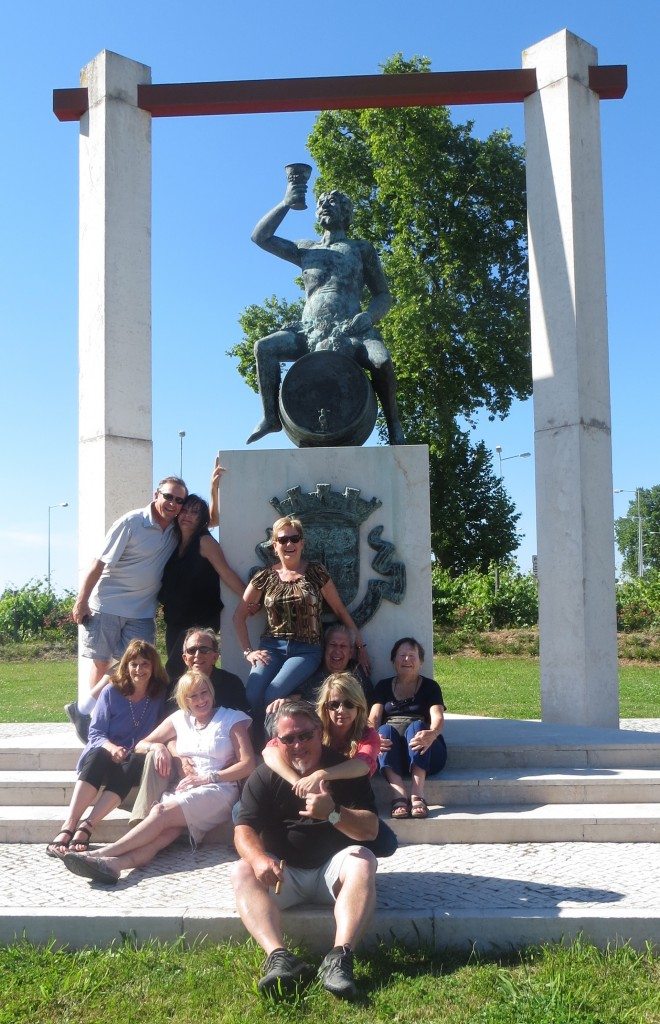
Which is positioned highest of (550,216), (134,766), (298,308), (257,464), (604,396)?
(298,308)

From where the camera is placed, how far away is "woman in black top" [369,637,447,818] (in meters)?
5.21

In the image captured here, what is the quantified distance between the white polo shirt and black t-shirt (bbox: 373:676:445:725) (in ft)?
5.44

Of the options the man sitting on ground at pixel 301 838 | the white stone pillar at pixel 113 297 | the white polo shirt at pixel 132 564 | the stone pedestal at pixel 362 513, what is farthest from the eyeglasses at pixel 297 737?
the white stone pillar at pixel 113 297

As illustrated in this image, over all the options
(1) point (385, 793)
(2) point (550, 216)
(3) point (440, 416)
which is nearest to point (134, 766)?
(1) point (385, 793)

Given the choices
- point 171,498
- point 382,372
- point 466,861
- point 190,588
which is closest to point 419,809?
point 466,861

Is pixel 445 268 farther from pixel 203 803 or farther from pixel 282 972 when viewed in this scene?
pixel 282 972

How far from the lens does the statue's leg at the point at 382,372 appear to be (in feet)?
23.7

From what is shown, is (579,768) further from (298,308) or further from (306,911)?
(298,308)

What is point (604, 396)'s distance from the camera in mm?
7578

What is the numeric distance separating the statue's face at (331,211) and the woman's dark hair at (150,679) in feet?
13.0

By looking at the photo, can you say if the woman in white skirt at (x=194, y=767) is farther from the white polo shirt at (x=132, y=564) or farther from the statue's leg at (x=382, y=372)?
the statue's leg at (x=382, y=372)

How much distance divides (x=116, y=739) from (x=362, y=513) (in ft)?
7.83

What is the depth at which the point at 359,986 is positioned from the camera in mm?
3391

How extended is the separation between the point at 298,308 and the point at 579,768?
66.9ft
